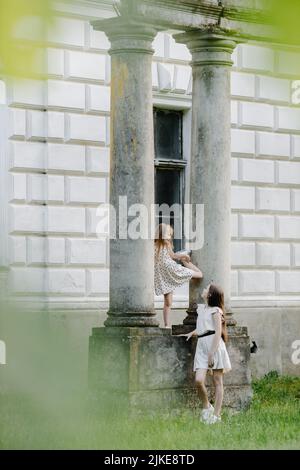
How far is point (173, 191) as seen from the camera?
17047mm

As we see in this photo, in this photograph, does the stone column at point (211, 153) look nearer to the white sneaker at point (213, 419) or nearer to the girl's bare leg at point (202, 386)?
the girl's bare leg at point (202, 386)

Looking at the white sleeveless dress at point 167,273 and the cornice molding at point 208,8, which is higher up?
the cornice molding at point 208,8

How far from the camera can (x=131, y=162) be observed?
11.9m

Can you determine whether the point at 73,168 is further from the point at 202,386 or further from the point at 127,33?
the point at 202,386

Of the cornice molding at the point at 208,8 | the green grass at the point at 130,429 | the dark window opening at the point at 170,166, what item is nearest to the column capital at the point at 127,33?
the cornice molding at the point at 208,8

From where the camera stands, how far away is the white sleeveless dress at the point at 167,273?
13.1 metres

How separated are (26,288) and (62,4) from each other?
1086 cm

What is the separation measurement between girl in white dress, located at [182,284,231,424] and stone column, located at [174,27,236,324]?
652mm

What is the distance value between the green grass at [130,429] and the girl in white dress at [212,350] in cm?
25

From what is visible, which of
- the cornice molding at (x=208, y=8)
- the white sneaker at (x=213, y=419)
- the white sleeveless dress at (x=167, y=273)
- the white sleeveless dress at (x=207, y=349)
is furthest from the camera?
the white sleeveless dress at (x=167, y=273)

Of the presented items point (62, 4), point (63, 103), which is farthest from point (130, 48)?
point (62, 4)

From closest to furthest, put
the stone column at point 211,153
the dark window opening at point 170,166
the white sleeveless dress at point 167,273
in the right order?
the stone column at point 211,153 → the white sleeveless dress at point 167,273 → the dark window opening at point 170,166

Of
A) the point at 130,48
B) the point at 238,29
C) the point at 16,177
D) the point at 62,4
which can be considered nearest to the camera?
the point at 62,4

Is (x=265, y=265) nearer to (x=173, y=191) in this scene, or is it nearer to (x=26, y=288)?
(x=173, y=191)
